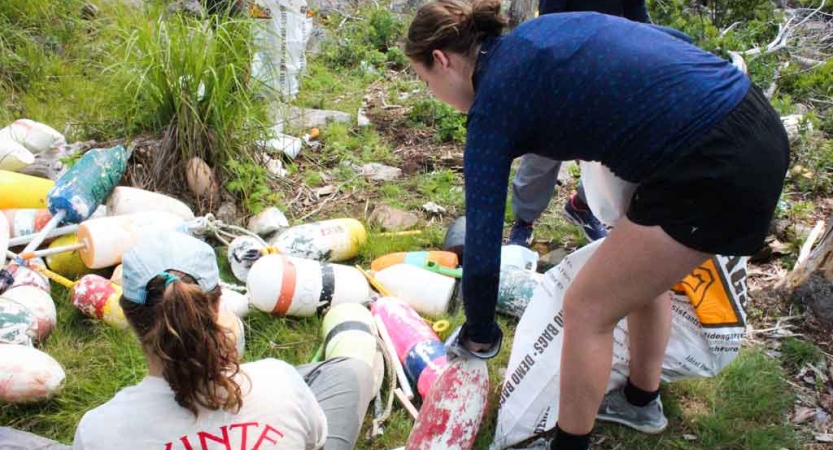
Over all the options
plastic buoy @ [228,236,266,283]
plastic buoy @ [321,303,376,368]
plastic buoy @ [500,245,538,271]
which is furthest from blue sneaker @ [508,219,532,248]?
plastic buoy @ [228,236,266,283]

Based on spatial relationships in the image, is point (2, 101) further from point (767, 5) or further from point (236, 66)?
point (767, 5)

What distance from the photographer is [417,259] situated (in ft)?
10.1

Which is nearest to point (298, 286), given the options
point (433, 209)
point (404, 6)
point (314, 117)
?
point (433, 209)

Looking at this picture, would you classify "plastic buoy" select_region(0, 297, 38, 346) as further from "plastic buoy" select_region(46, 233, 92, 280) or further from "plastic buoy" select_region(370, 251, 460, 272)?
"plastic buoy" select_region(370, 251, 460, 272)

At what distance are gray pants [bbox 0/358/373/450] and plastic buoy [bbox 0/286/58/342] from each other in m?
0.61

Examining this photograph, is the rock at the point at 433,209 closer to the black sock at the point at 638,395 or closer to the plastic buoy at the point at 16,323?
the black sock at the point at 638,395

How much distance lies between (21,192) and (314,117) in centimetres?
203

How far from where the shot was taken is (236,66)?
3.65 m

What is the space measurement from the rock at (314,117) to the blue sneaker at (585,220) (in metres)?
1.94

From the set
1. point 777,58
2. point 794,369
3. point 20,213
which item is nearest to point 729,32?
point 777,58

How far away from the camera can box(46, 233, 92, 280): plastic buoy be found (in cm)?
305

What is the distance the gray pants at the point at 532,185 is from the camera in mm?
3180

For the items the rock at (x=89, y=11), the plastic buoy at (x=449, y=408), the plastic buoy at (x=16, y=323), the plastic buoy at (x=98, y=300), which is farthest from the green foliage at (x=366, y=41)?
the plastic buoy at (x=449, y=408)

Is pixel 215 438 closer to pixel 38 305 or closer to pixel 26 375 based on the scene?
pixel 26 375
